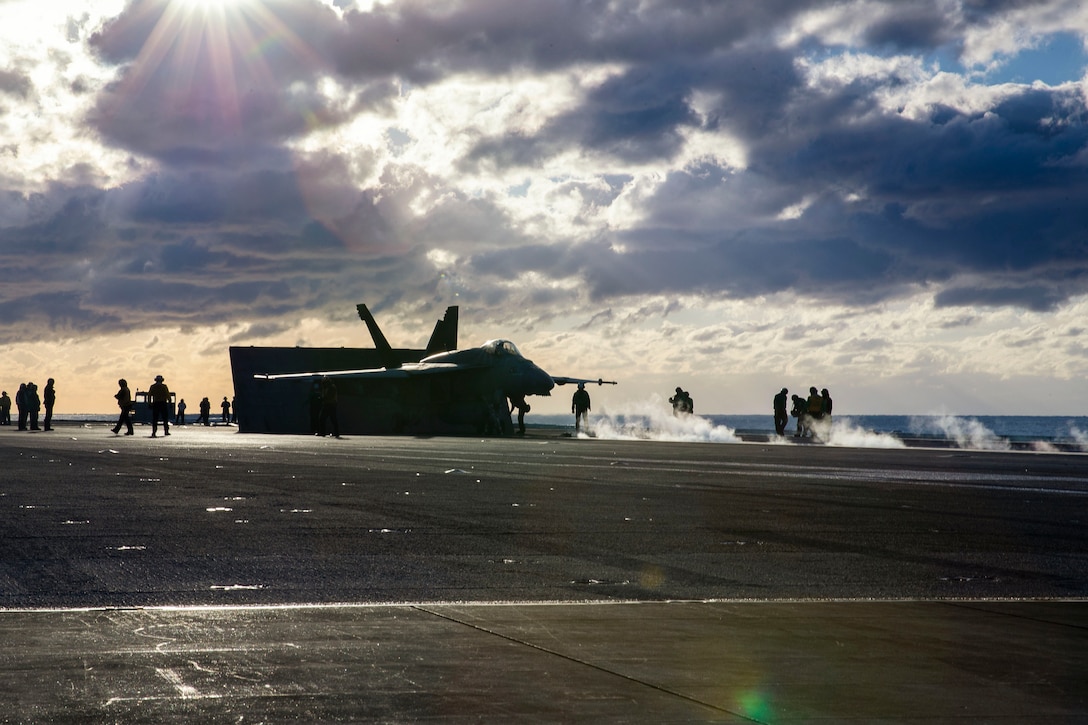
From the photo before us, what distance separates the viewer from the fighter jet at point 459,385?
163 ft

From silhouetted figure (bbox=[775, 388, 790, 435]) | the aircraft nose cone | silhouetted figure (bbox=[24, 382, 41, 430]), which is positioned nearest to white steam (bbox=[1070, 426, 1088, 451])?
silhouetted figure (bbox=[775, 388, 790, 435])

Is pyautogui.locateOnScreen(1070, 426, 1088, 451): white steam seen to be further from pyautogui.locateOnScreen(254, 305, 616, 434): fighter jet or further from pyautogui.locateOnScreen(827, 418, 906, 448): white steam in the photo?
pyautogui.locateOnScreen(254, 305, 616, 434): fighter jet

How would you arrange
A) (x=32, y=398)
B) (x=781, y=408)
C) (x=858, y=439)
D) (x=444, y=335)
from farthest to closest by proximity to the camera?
(x=444, y=335), (x=32, y=398), (x=781, y=408), (x=858, y=439)

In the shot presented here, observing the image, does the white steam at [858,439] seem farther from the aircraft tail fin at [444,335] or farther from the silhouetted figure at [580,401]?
the aircraft tail fin at [444,335]

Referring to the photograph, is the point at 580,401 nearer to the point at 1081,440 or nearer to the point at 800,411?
the point at 800,411

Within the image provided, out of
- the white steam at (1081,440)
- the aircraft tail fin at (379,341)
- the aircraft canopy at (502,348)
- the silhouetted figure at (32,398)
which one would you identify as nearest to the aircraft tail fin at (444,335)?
the aircraft tail fin at (379,341)

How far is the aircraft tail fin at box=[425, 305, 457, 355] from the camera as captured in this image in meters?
62.2

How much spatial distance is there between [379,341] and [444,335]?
3675mm

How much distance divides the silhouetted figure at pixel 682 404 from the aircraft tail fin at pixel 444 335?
1405cm

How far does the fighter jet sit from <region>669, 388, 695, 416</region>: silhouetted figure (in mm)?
5160

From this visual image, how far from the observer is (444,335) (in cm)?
6231

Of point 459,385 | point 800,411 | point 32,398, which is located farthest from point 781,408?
point 32,398

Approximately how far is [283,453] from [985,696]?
2380cm

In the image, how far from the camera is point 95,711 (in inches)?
156
